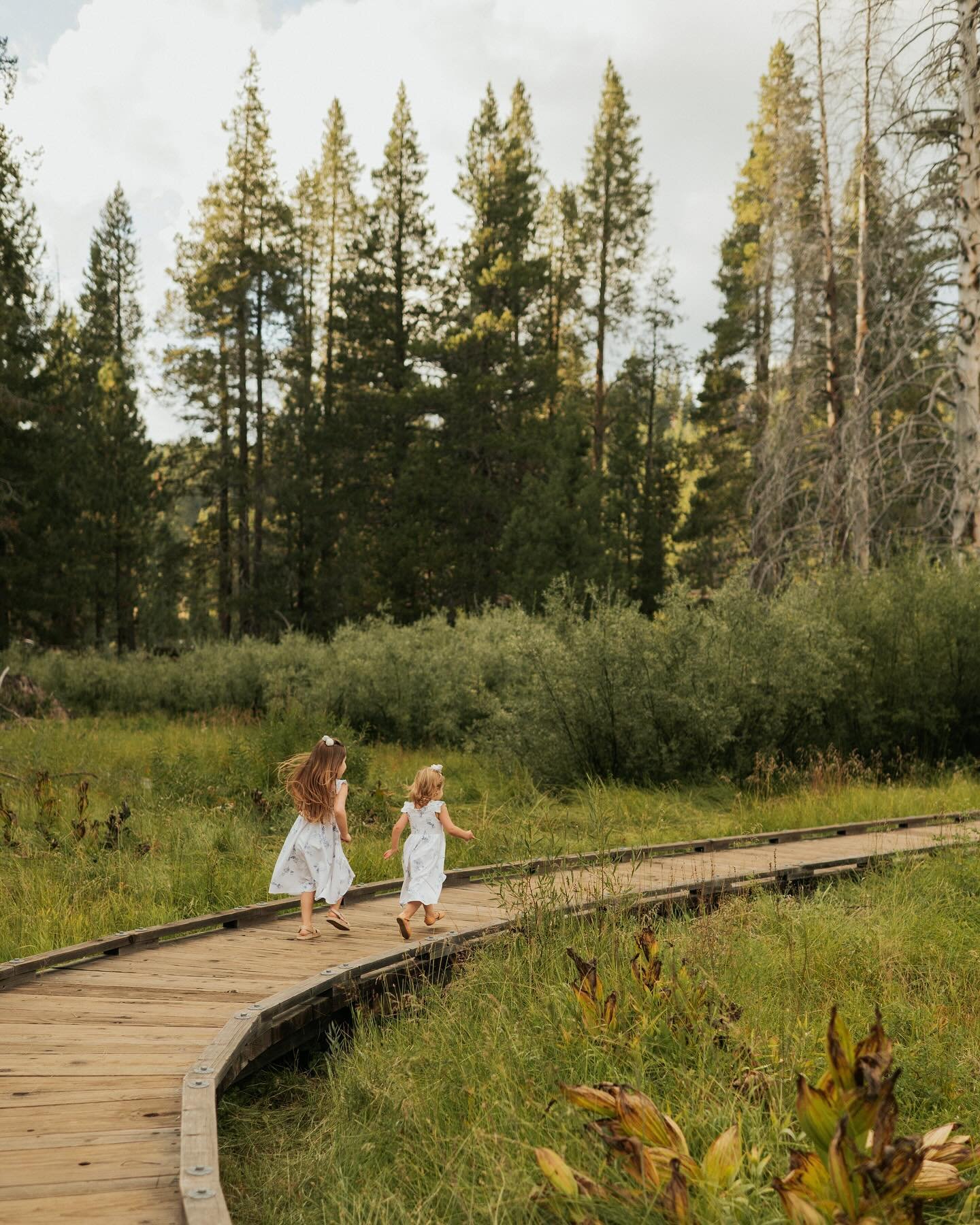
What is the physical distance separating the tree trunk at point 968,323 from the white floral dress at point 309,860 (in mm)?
11880

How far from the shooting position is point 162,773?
1286 cm

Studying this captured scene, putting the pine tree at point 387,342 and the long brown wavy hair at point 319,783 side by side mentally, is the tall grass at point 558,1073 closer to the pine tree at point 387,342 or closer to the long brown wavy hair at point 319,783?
the long brown wavy hair at point 319,783

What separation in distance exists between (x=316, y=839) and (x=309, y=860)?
145mm

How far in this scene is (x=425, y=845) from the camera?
265 inches

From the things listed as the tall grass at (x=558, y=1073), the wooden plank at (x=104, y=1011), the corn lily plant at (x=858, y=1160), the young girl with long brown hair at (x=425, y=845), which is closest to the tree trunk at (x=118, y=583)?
the young girl with long brown hair at (x=425, y=845)

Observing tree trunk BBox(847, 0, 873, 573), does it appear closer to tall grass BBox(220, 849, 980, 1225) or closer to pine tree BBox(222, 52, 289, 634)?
tall grass BBox(220, 849, 980, 1225)

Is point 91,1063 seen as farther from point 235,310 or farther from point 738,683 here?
point 235,310

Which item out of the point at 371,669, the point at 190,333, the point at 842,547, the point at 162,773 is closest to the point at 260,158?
the point at 190,333

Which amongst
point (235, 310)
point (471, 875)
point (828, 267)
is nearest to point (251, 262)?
point (235, 310)

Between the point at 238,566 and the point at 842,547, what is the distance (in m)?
23.3

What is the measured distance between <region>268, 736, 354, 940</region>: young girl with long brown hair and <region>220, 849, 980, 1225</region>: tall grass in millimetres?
1129

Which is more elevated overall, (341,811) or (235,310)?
(235,310)

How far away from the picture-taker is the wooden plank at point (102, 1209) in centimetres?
303

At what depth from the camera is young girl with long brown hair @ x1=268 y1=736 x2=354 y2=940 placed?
6699 mm
